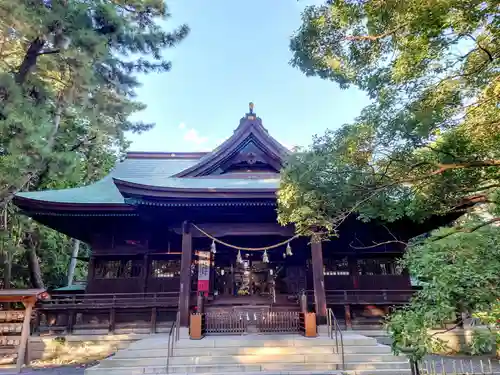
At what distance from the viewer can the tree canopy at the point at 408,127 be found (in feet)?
14.2

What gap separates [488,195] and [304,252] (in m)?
7.70

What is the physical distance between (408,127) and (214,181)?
770 centimetres

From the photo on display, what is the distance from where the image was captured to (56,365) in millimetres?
9391

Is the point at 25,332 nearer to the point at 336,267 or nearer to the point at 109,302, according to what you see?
the point at 109,302

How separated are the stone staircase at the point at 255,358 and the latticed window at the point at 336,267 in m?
3.86

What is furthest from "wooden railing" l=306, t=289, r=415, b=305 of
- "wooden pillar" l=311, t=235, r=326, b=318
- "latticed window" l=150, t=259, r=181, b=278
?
"latticed window" l=150, t=259, r=181, b=278

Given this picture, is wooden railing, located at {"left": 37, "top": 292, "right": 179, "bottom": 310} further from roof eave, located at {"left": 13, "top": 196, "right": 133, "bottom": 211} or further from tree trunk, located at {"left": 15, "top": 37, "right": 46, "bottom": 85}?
tree trunk, located at {"left": 15, "top": 37, "right": 46, "bottom": 85}

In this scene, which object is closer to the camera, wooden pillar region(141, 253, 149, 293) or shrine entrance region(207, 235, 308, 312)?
wooden pillar region(141, 253, 149, 293)

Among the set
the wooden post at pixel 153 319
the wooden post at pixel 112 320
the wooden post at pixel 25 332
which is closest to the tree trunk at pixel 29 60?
the wooden post at pixel 25 332

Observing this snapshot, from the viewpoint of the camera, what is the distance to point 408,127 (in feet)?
16.0

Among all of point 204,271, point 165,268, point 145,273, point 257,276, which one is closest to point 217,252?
point 204,271

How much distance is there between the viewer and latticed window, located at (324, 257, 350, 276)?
1234 cm

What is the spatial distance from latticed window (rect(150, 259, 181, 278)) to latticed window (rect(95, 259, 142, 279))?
541 millimetres

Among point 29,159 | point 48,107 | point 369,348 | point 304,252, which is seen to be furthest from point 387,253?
point 48,107
